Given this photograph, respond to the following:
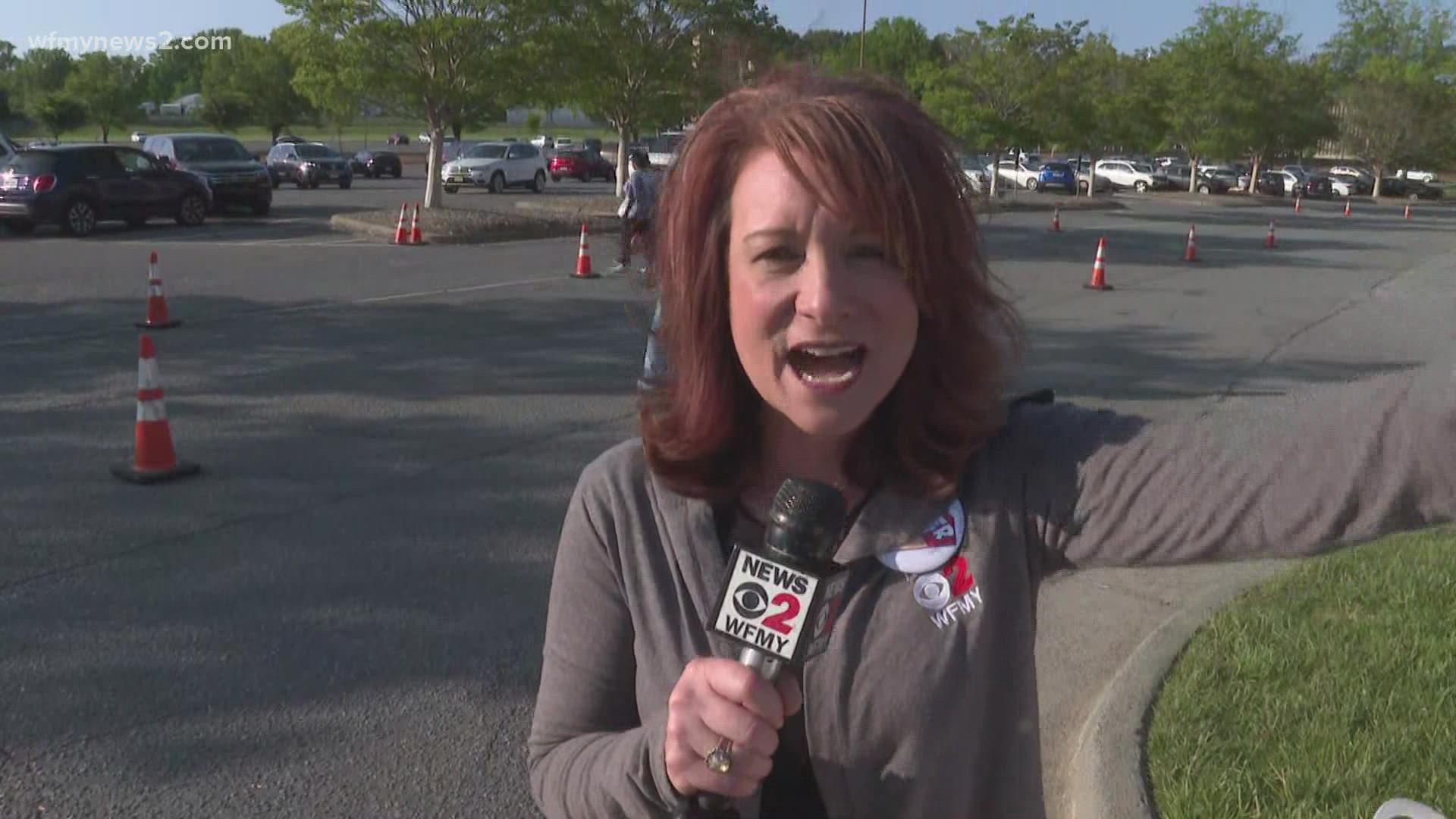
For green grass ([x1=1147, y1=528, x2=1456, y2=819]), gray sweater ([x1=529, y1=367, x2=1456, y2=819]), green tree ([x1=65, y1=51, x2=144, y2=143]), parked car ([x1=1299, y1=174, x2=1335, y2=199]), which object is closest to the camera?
gray sweater ([x1=529, y1=367, x2=1456, y2=819])

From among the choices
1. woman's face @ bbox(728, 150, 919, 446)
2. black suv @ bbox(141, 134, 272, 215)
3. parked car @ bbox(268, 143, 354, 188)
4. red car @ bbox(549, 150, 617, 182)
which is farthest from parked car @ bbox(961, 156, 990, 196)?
red car @ bbox(549, 150, 617, 182)

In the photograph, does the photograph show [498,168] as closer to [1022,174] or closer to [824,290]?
[1022,174]

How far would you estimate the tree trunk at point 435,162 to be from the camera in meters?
25.8

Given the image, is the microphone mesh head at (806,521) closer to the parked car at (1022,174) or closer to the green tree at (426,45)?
the green tree at (426,45)

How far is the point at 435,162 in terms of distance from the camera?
2653 cm

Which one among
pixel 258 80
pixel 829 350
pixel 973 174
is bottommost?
pixel 829 350

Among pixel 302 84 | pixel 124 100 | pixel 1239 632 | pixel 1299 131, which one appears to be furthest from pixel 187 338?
pixel 124 100

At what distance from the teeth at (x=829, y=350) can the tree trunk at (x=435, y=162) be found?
2540cm

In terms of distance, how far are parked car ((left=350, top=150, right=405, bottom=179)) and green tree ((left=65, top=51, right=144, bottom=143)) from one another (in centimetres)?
2441

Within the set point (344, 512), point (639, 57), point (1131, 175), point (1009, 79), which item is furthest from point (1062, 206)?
point (344, 512)

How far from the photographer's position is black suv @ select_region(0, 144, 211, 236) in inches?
875

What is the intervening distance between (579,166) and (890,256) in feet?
165

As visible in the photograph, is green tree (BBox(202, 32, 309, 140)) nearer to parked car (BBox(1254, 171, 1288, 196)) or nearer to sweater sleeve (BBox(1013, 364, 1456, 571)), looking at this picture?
parked car (BBox(1254, 171, 1288, 196))

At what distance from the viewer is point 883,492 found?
5.54ft
